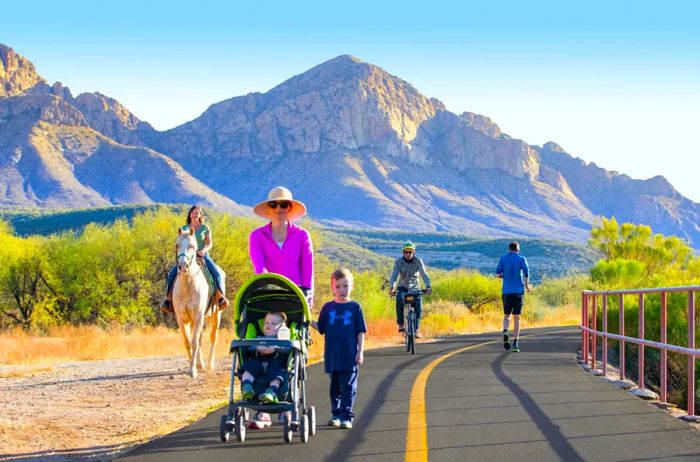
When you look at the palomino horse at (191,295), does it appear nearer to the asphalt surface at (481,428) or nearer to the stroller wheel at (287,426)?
the asphalt surface at (481,428)

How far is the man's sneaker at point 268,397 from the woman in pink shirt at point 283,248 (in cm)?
220

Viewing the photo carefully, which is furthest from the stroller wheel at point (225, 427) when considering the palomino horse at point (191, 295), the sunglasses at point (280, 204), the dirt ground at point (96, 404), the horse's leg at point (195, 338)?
the horse's leg at point (195, 338)

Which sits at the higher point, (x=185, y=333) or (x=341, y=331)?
(x=341, y=331)

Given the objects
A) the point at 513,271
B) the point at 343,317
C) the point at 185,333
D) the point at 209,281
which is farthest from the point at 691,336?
the point at 513,271

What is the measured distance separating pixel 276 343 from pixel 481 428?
2233 millimetres

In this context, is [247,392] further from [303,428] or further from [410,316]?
[410,316]

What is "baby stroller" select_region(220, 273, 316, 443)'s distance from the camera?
28.7 feet

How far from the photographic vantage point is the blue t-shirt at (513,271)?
20406mm

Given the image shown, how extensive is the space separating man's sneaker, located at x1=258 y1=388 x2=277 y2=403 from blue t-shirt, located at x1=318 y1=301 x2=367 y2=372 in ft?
2.80

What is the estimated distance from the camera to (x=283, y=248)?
1094 centimetres

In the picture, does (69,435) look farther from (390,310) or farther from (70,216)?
(70,216)

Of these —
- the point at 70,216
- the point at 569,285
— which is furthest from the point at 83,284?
the point at 70,216

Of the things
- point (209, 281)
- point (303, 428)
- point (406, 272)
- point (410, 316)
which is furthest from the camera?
point (406, 272)

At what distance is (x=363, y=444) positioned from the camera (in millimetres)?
8641
